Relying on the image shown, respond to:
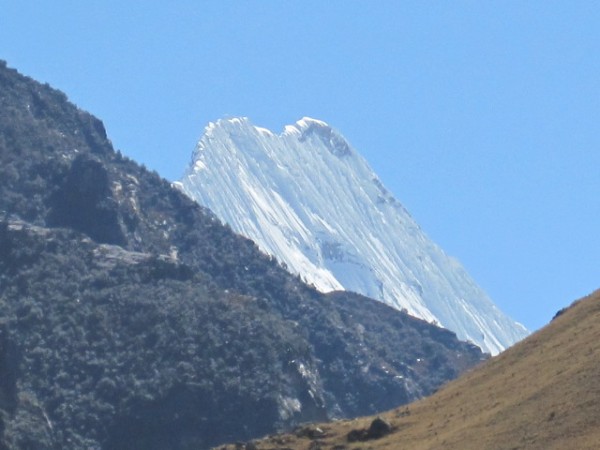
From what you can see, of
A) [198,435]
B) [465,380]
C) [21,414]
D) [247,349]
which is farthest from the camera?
[247,349]

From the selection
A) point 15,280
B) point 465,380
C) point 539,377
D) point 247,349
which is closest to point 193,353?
point 247,349

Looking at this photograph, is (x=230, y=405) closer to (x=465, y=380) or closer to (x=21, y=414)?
(x=21, y=414)

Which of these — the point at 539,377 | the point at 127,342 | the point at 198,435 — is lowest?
the point at 539,377

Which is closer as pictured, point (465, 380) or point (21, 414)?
point (465, 380)

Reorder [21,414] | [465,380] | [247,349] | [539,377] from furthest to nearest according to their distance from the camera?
[247,349], [21,414], [465,380], [539,377]

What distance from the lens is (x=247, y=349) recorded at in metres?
192

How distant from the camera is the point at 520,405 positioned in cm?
9769

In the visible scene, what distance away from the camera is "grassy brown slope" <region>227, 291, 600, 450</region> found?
90750mm

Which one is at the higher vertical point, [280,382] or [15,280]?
[15,280]

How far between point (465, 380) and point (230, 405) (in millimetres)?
70866

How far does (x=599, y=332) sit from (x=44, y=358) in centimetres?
8811

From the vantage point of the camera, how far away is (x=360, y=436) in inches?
4149

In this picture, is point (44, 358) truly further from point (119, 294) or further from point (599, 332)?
point (599, 332)

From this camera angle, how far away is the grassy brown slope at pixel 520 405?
298ft
